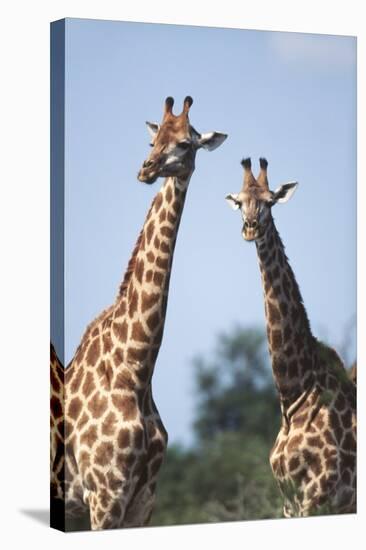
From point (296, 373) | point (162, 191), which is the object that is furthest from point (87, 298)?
point (296, 373)

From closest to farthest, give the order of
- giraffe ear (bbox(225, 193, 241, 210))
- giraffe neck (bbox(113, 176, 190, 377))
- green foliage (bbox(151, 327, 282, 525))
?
giraffe neck (bbox(113, 176, 190, 377)), green foliage (bbox(151, 327, 282, 525)), giraffe ear (bbox(225, 193, 241, 210))

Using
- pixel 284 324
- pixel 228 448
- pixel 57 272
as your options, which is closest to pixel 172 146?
pixel 57 272

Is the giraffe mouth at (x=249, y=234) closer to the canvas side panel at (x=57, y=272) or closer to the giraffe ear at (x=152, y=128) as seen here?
the giraffe ear at (x=152, y=128)

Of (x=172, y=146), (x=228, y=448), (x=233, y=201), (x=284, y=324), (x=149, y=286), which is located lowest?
(x=228, y=448)

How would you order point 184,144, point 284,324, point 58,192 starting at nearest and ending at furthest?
A: 1. point 58,192
2. point 184,144
3. point 284,324

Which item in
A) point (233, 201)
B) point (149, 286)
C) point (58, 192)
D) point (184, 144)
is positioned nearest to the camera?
point (58, 192)

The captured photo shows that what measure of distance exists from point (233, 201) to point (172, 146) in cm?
63

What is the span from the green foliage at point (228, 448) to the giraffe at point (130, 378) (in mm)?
215

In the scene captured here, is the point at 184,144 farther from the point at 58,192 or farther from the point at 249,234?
the point at 58,192

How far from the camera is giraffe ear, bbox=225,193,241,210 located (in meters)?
10.3

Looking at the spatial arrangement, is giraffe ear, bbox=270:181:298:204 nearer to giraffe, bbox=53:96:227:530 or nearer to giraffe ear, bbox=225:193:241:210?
giraffe ear, bbox=225:193:241:210

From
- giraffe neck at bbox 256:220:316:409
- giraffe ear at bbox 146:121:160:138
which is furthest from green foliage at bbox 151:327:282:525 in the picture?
giraffe ear at bbox 146:121:160:138

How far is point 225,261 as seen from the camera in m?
10.4

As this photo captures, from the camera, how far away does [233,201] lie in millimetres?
10367
